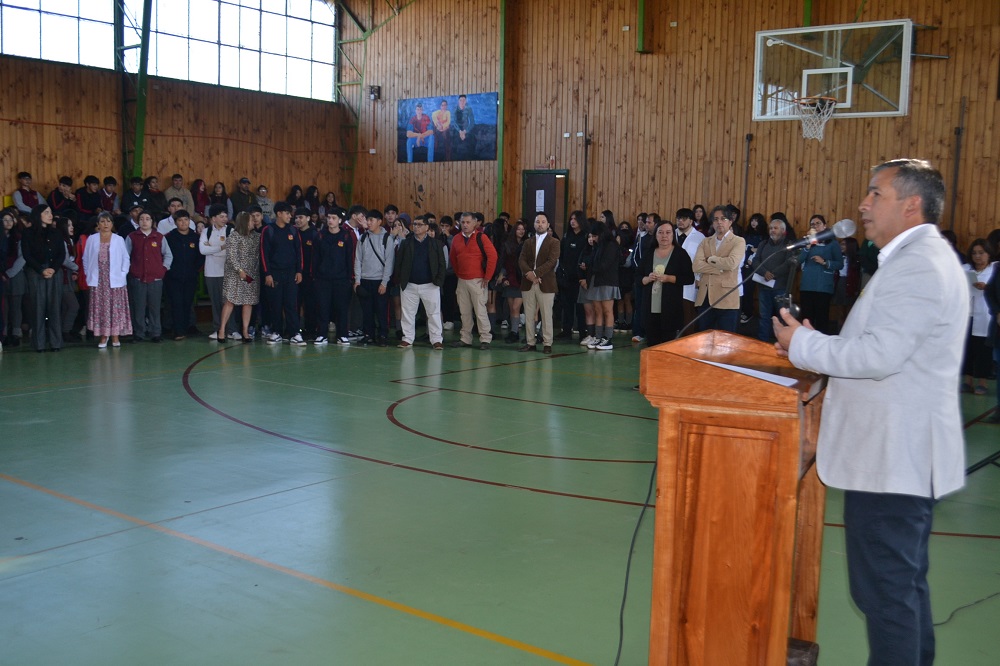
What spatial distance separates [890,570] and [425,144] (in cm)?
1747

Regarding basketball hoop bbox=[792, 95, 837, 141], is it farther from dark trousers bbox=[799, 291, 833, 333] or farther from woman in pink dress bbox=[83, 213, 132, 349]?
woman in pink dress bbox=[83, 213, 132, 349]

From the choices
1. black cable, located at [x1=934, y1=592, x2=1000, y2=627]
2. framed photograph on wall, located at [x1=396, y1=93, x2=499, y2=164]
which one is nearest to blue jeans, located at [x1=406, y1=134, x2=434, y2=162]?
framed photograph on wall, located at [x1=396, y1=93, x2=499, y2=164]

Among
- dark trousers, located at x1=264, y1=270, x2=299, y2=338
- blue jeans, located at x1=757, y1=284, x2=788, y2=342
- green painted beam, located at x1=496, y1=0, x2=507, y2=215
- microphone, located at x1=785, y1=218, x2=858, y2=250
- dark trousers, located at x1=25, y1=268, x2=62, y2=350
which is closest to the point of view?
microphone, located at x1=785, y1=218, x2=858, y2=250

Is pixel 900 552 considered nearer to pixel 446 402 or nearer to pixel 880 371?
pixel 880 371

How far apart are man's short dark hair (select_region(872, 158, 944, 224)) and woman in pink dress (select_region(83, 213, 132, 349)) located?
34.9 feet

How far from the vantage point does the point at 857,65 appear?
12852mm

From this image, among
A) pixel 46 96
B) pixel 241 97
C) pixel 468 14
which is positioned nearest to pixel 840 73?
pixel 468 14

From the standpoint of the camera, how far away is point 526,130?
17.9 metres

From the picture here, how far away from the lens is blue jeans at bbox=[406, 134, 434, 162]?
1905cm

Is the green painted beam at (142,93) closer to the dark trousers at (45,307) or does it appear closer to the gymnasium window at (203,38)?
the gymnasium window at (203,38)

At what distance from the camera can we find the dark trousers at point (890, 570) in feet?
8.00

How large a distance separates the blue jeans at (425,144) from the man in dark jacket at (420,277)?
7.13 metres

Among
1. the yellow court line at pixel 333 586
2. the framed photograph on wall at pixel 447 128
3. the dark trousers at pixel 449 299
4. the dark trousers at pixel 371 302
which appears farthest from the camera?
the framed photograph on wall at pixel 447 128

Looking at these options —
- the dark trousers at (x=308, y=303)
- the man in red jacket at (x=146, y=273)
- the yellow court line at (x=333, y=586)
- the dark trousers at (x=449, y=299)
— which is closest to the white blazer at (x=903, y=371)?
the yellow court line at (x=333, y=586)
